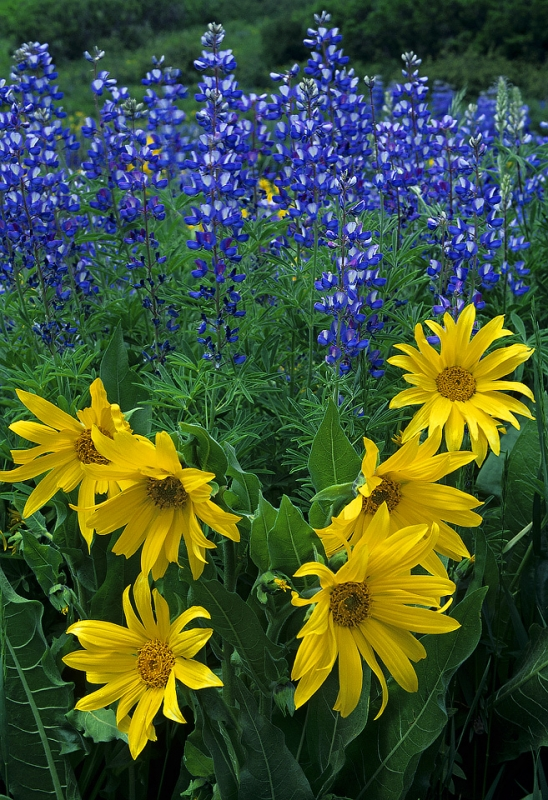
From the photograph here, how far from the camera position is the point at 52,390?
2.18 metres

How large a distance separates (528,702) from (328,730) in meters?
0.45

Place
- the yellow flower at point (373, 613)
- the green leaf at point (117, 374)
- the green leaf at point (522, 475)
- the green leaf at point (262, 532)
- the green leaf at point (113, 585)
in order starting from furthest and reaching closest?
the green leaf at point (522, 475) < the green leaf at point (117, 374) < the green leaf at point (113, 585) < the green leaf at point (262, 532) < the yellow flower at point (373, 613)

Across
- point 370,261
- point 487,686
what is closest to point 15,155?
point 370,261

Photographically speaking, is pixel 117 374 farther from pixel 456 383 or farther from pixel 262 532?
pixel 456 383

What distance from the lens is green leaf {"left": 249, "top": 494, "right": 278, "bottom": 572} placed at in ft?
4.73

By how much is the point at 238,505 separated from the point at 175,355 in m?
0.59

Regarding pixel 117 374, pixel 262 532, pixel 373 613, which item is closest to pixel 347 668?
pixel 373 613

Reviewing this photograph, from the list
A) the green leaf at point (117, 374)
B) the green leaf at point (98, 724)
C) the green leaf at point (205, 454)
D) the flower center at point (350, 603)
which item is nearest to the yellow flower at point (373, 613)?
the flower center at point (350, 603)

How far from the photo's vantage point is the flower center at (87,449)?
4.41 feet

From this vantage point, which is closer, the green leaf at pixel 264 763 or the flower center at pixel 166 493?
A: the flower center at pixel 166 493

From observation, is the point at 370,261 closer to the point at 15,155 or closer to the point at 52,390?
the point at 52,390

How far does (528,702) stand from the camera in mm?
1643

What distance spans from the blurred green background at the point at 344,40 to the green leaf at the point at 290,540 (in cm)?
1007

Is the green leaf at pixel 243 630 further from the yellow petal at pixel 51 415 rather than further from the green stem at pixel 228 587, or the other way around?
the yellow petal at pixel 51 415
